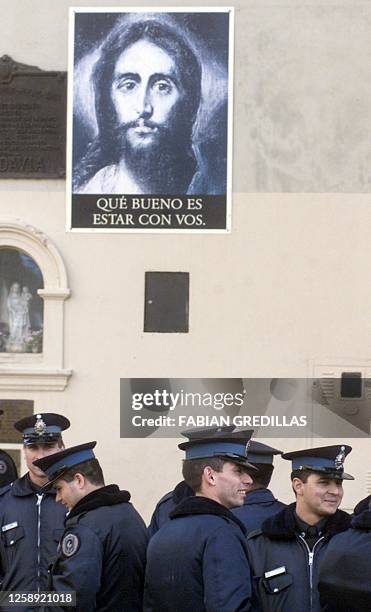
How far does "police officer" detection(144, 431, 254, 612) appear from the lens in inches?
195

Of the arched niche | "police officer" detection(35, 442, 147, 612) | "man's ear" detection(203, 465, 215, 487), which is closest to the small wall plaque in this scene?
the arched niche

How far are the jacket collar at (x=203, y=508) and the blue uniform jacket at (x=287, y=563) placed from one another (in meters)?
0.56

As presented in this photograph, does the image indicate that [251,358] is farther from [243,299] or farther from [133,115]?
[133,115]

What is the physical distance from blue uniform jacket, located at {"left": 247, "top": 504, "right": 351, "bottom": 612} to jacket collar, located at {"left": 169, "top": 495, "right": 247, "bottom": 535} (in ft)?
1.82

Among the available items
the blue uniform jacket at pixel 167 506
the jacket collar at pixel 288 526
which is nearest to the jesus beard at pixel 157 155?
the blue uniform jacket at pixel 167 506

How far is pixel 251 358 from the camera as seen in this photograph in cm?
1217

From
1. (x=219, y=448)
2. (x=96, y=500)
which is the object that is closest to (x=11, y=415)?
(x=96, y=500)

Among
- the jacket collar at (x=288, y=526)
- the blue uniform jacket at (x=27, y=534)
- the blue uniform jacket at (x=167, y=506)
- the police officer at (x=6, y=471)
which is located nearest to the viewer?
the jacket collar at (x=288, y=526)

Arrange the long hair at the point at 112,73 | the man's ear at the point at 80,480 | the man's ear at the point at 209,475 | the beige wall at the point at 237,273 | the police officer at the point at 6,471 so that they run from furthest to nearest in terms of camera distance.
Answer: the long hair at the point at 112,73 < the beige wall at the point at 237,273 < the police officer at the point at 6,471 < the man's ear at the point at 80,480 < the man's ear at the point at 209,475

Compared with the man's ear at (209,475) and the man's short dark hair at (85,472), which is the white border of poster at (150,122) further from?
the man's ear at (209,475)

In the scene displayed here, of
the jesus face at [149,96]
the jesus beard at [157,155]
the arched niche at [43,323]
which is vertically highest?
the jesus face at [149,96]

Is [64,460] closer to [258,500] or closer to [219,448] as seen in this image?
[219,448]

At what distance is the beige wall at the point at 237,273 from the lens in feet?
39.8

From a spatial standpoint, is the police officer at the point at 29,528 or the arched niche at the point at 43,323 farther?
the arched niche at the point at 43,323
